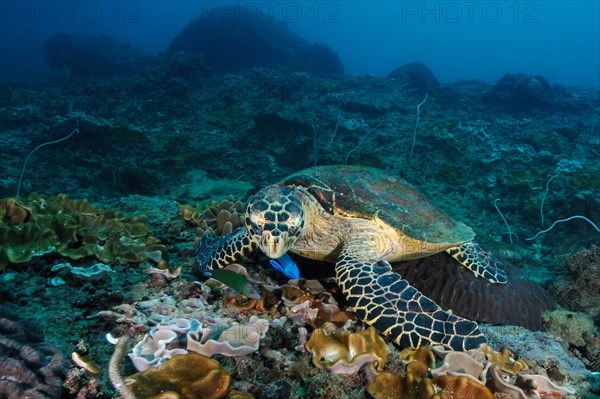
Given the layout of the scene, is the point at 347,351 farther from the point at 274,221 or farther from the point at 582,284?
the point at 582,284

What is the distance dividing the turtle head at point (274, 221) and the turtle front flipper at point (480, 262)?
2268 mm

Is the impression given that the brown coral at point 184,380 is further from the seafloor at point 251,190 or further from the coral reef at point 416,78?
the coral reef at point 416,78

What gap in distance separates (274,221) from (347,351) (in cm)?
145

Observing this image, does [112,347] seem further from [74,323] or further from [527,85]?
[527,85]

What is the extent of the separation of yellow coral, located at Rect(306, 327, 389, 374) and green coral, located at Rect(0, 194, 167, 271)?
2.26m

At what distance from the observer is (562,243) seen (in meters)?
7.40

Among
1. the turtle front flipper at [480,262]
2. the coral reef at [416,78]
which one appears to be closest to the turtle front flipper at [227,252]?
the turtle front flipper at [480,262]

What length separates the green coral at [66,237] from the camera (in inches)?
143

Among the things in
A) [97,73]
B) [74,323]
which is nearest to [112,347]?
[74,323]

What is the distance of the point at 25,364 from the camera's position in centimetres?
188

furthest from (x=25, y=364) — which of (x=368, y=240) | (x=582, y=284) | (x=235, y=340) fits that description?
(x=582, y=284)

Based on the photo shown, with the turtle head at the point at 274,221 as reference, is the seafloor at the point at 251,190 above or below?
below

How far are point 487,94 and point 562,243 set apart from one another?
15785 millimetres

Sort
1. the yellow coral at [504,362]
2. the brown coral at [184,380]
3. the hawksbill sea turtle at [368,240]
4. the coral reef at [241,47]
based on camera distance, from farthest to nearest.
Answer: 1. the coral reef at [241,47]
2. the hawksbill sea turtle at [368,240]
3. the yellow coral at [504,362]
4. the brown coral at [184,380]
